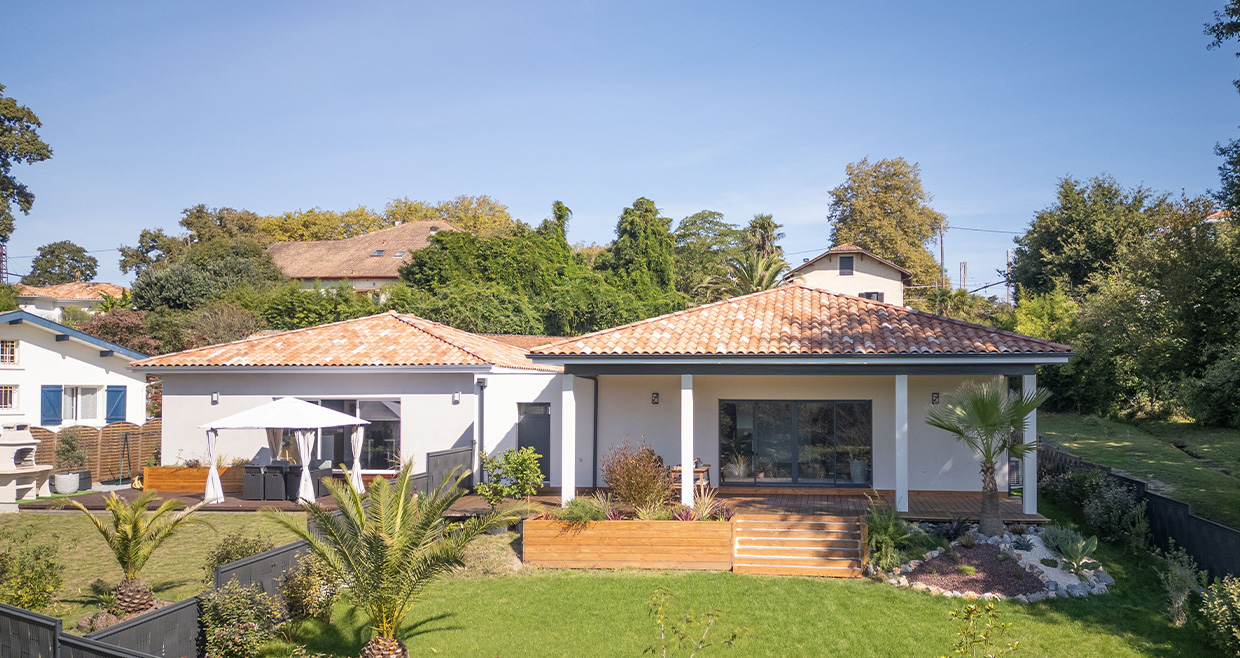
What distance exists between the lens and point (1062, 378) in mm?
34125

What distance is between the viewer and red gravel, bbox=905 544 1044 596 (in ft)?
38.2

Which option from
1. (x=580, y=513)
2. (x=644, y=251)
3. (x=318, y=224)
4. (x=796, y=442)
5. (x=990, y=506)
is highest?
(x=318, y=224)

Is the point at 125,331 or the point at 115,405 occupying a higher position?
the point at 125,331

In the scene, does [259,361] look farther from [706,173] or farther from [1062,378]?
[1062,378]

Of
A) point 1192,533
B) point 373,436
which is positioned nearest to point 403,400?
point 373,436

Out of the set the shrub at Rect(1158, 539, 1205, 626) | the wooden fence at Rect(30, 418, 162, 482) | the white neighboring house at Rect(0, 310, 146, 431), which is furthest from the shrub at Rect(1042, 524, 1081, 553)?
the white neighboring house at Rect(0, 310, 146, 431)

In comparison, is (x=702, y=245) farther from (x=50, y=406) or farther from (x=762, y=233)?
(x=50, y=406)

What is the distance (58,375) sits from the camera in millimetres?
23906

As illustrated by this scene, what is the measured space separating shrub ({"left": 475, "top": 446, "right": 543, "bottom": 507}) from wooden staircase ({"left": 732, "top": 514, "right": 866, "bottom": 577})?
166 inches

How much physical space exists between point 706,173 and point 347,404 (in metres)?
16.9

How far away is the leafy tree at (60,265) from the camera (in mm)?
64500

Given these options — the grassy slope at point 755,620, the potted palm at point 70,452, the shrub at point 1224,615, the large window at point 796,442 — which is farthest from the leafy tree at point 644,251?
the shrub at point 1224,615

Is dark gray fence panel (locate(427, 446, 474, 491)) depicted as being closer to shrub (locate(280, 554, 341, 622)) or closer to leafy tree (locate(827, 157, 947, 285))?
shrub (locate(280, 554, 341, 622))

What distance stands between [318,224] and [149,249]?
38.7 feet
